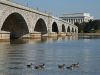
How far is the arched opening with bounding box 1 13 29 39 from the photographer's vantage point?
197ft

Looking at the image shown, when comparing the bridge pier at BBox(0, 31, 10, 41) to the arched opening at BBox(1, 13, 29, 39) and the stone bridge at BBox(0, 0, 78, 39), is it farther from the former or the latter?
the arched opening at BBox(1, 13, 29, 39)

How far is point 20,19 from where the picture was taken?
60.3m

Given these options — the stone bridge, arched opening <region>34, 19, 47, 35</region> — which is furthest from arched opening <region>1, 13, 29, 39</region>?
arched opening <region>34, 19, 47, 35</region>

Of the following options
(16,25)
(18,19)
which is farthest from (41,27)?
(18,19)

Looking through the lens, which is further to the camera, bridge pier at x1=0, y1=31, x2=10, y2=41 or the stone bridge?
the stone bridge

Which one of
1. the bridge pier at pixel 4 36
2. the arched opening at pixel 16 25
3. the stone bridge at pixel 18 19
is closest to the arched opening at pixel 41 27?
the stone bridge at pixel 18 19

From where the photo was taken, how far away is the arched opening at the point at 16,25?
59.9 m

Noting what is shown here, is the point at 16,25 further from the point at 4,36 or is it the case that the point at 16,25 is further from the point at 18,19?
the point at 4,36

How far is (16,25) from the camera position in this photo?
208ft

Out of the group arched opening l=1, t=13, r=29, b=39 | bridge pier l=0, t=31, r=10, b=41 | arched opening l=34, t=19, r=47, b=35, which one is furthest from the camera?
arched opening l=34, t=19, r=47, b=35

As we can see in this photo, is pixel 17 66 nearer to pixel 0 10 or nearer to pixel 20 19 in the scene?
pixel 0 10

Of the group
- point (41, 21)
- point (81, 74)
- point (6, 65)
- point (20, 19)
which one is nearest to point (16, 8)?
point (20, 19)

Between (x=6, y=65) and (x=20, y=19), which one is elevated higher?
(x=20, y=19)

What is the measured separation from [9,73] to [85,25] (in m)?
153
